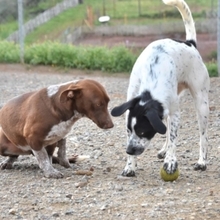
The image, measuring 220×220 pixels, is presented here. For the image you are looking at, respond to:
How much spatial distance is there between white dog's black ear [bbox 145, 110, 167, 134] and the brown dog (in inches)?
21.1

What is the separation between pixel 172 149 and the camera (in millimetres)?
6395

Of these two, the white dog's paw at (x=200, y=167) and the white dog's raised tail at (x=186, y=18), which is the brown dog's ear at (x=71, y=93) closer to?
the white dog's paw at (x=200, y=167)

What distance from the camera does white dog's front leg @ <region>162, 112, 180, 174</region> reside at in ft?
20.5

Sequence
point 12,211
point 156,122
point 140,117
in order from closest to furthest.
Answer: point 12,211, point 156,122, point 140,117

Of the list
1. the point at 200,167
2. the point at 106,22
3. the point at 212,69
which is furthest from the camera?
the point at 106,22

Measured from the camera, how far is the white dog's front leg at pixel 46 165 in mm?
6465

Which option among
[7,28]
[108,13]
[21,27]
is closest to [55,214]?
[21,27]

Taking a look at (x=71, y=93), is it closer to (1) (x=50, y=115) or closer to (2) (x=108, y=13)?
(1) (x=50, y=115)

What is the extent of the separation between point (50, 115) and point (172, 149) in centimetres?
114

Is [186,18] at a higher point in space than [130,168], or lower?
higher

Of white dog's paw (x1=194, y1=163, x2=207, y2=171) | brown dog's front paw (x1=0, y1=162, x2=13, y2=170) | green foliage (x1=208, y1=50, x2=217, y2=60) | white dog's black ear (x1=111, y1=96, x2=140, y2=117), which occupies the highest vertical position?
white dog's black ear (x1=111, y1=96, x2=140, y2=117)

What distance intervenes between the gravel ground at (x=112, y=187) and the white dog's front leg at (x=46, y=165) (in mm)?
77

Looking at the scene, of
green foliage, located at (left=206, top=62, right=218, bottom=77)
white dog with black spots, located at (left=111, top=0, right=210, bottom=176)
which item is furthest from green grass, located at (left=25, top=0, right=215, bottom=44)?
white dog with black spots, located at (left=111, top=0, right=210, bottom=176)

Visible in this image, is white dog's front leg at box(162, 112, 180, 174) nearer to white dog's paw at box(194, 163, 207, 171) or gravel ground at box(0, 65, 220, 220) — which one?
gravel ground at box(0, 65, 220, 220)
